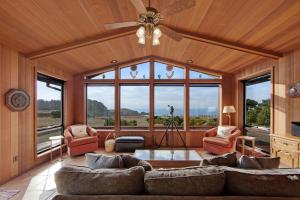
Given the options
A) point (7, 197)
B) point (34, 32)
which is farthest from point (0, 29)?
point (7, 197)

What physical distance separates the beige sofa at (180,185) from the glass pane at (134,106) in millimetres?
5405

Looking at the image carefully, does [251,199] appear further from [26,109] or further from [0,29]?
[26,109]

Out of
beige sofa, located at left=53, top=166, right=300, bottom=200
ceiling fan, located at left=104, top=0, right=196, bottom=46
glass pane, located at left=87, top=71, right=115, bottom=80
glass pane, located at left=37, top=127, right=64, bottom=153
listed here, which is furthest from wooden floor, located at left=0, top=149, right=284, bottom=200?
glass pane, located at left=87, top=71, right=115, bottom=80

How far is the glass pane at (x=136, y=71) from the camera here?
675cm

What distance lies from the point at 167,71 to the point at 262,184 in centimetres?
564

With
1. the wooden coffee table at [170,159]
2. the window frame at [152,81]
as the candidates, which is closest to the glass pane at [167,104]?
the window frame at [152,81]

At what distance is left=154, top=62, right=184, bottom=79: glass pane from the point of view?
675 cm


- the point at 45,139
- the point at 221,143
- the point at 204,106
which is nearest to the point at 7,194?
the point at 45,139

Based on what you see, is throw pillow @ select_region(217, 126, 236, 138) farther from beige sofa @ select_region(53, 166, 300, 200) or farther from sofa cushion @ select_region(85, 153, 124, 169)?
sofa cushion @ select_region(85, 153, 124, 169)

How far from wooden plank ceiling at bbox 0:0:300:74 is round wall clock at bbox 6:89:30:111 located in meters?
0.87

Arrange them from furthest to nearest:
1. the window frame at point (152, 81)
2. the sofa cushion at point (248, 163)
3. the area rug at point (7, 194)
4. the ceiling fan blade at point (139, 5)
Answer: the window frame at point (152, 81) < the area rug at point (7, 194) < the ceiling fan blade at point (139, 5) < the sofa cushion at point (248, 163)

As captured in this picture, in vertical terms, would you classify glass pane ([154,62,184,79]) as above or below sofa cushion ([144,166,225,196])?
above

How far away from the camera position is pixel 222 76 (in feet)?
21.9

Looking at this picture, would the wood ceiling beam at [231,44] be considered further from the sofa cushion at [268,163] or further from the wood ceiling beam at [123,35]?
the sofa cushion at [268,163]
